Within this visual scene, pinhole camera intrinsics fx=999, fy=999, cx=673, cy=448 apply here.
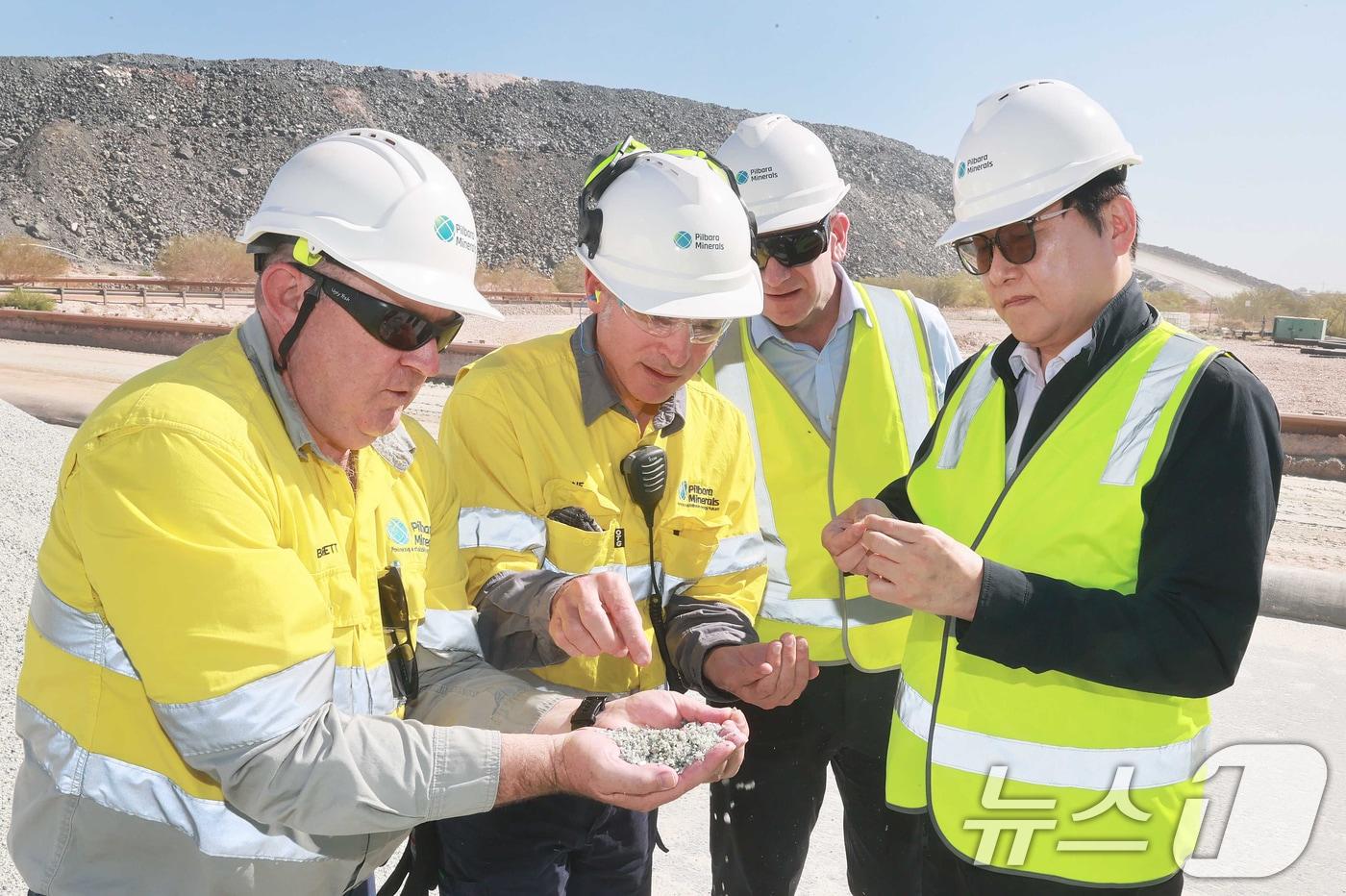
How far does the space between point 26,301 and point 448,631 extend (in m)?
27.9

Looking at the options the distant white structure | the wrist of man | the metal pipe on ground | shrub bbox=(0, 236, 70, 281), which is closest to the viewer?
the wrist of man

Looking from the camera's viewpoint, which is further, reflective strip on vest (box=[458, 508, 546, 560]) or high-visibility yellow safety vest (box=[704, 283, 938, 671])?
high-visibility yellow safety vest (box=[704, 283, 938, 671])

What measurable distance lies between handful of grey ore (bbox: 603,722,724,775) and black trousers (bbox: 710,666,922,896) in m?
0.80

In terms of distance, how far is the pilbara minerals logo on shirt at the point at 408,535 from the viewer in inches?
86.1

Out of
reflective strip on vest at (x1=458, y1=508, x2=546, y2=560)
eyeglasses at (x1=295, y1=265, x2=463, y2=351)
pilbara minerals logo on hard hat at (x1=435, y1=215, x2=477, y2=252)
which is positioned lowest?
reflective strip on vest at (x1=458, y1=508, x2=546, y2=560)

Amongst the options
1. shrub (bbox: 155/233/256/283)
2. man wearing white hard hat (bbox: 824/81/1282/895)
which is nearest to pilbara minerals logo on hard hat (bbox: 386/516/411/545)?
man wearing white hard hat (bbox: 824/81/1282/895)

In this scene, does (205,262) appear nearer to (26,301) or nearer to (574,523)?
(26,301)

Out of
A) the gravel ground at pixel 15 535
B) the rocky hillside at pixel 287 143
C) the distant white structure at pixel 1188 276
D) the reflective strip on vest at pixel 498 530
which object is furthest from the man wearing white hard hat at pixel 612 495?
the distant white structure at pixel 1188 276

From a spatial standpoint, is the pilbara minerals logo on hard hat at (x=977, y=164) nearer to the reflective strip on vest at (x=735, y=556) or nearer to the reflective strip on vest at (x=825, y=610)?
the reflective strip on vest at (x=735, y=556)

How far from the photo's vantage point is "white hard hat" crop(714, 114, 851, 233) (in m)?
3.38

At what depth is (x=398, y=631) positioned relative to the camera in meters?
2.21

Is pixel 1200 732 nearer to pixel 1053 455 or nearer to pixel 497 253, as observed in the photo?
pixel 1053 455

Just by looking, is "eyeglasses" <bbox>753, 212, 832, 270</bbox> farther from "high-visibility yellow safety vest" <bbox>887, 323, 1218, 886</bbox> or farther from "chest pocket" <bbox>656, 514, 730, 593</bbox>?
"high-visibility yellow safety vest" <bbox>887, 323, 1218, 886</bbox>

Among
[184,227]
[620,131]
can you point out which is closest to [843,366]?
[184,227]
